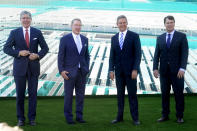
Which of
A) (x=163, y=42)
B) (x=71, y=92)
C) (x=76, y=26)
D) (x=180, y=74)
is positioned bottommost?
(x=71, y=92)

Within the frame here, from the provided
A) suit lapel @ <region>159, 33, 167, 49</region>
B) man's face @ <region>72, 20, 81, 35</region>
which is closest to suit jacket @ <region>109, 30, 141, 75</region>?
suit lapel @ <region>159, 33, 167, 49</region>

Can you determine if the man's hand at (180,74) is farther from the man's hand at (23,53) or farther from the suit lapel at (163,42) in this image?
the man's hand at (23,53)

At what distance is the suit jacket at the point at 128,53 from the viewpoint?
11.9 feet

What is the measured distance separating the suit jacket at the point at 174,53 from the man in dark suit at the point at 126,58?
347mm

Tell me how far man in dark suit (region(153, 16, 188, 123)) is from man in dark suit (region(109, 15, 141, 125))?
353mm

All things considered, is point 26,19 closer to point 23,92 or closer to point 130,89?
point 23,92

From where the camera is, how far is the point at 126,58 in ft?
12.0

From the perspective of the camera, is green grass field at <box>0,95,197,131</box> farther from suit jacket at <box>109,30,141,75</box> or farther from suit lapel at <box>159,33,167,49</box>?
suit lapel at <box>159,33,167,49</box>

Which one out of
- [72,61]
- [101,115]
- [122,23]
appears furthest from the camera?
[101,115]

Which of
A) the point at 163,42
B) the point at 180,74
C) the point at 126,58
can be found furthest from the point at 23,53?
the point at 180,74

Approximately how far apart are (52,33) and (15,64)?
266 cm

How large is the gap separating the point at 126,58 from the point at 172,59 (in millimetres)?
541

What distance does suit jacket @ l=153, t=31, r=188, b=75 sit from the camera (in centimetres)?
366

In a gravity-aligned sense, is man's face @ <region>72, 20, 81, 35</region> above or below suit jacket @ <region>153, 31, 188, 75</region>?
above
